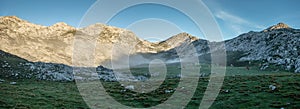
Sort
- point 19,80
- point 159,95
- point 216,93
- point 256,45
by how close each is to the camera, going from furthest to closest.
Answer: point 256,45 → point 19,80 → point 159,95 → point 216,93

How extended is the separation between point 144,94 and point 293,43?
11942 centimetres

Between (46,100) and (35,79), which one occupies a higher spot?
(35,79)

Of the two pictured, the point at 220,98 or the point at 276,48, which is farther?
the point at 276,48

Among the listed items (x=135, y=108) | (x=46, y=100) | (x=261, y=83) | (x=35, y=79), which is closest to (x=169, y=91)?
(x=135, y=108)

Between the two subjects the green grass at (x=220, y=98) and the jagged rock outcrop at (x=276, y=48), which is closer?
the green grass at (x=220, y=98)

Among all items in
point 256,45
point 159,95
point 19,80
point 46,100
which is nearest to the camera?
point 46,100

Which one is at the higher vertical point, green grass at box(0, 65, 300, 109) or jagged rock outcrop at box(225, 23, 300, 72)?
jagged rock outcrop at box(225, 23, 300, 72)

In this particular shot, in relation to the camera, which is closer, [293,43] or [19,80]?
[19,80]

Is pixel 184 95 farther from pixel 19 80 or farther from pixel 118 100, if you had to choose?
pixel 19 80

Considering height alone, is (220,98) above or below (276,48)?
below

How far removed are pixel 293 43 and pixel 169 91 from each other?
116355 millimetres

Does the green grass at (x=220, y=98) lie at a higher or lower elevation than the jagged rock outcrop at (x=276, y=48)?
lower

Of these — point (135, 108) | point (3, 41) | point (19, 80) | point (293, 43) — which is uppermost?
point (3, 41)

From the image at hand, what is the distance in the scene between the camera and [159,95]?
42.1 metres
